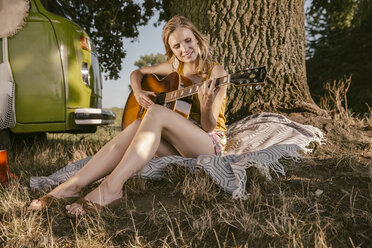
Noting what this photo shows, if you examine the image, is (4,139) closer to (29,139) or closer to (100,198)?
(29,139)

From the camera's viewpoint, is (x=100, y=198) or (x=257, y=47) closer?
(x=100, y=198)

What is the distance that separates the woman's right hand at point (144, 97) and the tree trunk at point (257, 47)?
3.32ft

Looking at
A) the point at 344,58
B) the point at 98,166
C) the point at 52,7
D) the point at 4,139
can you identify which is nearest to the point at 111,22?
the point at 52,7

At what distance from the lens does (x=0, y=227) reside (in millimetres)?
1857

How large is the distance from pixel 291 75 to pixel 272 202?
210 cm

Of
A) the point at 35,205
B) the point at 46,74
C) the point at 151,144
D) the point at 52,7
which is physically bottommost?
the point at 35,205

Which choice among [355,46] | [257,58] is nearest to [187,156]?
[257,58]

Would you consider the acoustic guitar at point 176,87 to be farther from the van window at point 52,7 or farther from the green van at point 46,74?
the van window at point 52,7

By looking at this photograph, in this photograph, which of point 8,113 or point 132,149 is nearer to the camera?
point 132,149

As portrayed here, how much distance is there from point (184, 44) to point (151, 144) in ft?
3.19

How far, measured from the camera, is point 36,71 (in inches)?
130

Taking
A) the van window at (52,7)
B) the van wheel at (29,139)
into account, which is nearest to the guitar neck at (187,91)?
the van window at (52,7)

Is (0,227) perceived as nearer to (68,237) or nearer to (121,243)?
(68,237)

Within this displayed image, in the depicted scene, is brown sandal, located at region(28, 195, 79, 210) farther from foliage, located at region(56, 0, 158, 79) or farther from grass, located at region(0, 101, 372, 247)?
foliage, located at region(56, 0, 158, 79)
